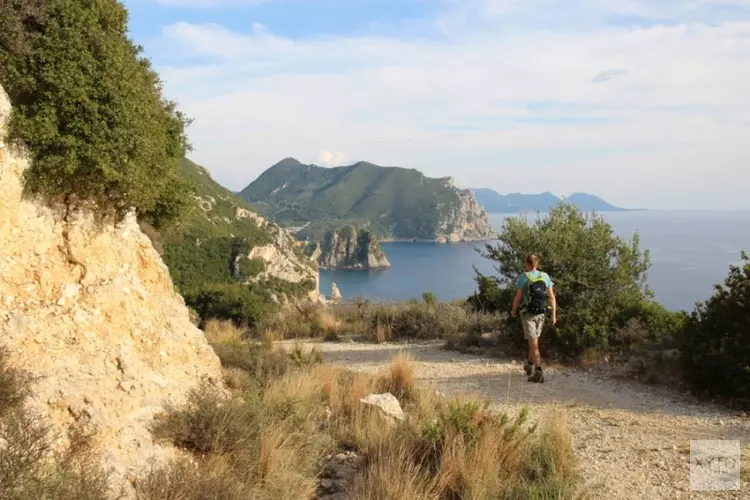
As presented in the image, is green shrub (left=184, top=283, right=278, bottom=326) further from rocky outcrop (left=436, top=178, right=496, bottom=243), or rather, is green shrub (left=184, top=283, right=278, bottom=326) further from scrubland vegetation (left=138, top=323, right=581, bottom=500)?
rocky outcrop (left=436, top=178, right=496, bottom=243)

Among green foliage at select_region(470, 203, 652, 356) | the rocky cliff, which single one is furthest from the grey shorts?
the rocky cliff

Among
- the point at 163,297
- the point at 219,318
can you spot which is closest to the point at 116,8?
the point at 163,297

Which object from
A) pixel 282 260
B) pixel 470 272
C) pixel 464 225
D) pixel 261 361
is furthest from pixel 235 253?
pixel 464 225

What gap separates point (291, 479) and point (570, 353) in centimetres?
722

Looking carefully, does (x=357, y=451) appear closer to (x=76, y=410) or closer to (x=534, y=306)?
(x=76, y=410)

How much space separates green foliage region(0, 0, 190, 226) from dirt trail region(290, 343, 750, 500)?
5.57 meters

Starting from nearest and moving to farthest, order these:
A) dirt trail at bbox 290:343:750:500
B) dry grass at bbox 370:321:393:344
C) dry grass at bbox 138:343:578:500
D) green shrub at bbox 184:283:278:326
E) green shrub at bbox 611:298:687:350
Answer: dry grass at bbox 138:343:578:500 → dirt trail at bbox 290:343:750:500 → green shrub at bbox 611:298:687:350 → dry grass at bbox 370:321:393:344 → green shrub at bbox 184:283:278:326

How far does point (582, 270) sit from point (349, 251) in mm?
123635

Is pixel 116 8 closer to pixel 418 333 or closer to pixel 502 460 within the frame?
pixel 502 460

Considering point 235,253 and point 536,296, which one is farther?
point 235,253

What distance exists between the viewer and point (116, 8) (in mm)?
6168

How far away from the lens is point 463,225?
A: 18562 cm

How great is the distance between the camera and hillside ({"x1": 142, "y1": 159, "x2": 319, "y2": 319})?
6066cm

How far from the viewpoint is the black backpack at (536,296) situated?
343 inches
